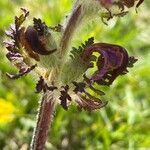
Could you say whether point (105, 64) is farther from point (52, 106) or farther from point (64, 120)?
point (64, 120)

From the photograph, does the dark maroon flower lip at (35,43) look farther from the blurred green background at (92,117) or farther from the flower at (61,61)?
the blurred green background at (92,117)

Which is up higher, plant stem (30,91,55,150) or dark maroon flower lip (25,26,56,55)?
dark maroon flower lip (25,26,56,55)

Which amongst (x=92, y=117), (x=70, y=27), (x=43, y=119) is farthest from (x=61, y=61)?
(x=92, y=117)

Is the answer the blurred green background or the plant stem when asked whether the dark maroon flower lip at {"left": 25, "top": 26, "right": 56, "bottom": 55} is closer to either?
the plant stem

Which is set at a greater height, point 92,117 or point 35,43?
point 92,117

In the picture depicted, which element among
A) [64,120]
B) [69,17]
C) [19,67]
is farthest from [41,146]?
[64,120]

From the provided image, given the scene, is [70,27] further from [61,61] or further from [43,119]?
[43,119]

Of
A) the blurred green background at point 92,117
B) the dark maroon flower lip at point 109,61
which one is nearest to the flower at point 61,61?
the dark maroon flower lip at point 109,61

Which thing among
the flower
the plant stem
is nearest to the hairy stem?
the flower
